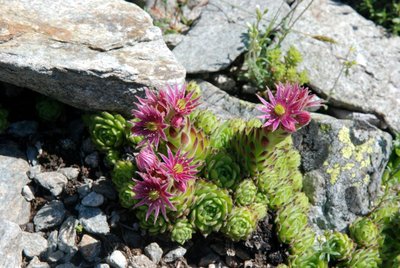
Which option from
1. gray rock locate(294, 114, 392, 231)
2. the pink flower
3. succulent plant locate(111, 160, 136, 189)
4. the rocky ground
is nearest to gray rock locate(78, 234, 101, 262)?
the rocky ground

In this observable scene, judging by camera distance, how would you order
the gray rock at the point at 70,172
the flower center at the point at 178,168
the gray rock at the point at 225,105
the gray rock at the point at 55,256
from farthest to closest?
the gray rock at the point at 225,105, the gray rock at the point at 70,172, the gray rock at the point at 55,256, the flower center at the point at 178,168

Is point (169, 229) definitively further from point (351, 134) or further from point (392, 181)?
point (392, 181)

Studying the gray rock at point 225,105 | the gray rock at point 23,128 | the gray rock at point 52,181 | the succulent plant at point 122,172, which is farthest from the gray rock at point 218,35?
the gray rock at point 52,181

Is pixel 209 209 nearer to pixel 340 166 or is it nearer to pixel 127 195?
pixel 127 195

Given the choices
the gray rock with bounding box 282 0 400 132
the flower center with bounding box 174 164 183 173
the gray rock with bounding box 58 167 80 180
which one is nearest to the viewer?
the flower center with bounding box 174 164 183 173

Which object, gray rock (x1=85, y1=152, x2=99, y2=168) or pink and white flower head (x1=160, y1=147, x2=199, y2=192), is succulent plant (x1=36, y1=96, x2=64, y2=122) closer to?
gray rock (x1=85, y1=152, x2=99, y2=168)

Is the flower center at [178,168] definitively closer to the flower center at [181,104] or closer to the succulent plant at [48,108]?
the flower center at [181,104]

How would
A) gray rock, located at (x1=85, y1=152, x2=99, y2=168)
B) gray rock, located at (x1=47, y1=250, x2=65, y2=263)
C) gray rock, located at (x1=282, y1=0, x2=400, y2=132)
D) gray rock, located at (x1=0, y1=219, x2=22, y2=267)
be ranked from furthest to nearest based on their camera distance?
gray rock, located at (x1=282, y1=0, x2=400, y2=132), gray rock, located at (x1=85, y1=152, x2=99, y2=168), gray rock, located at (x1=47, y1=250, x2=65, y2=263), gray rock, located at (x1=0, y1=219, x2=22, y2=267)
